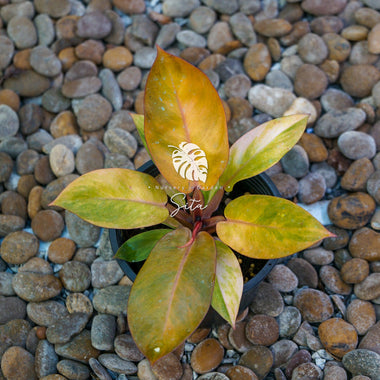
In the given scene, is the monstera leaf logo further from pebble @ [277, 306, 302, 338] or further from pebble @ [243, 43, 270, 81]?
pebble @ [243, 43, 270, 81]

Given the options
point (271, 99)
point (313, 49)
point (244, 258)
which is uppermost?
point (313, 49)

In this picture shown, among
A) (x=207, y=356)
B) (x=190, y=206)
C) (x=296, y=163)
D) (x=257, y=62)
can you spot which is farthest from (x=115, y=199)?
(x=257, y=62)

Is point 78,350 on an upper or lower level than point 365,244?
lower

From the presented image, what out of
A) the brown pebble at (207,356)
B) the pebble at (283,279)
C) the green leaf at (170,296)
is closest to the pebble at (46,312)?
the brown pebble at (207,356)

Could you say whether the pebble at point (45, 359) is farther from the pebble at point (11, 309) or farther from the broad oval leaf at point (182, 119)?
the broad oval leaf at point (182, 119)

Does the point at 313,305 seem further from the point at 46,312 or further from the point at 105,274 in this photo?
the point at 46,312

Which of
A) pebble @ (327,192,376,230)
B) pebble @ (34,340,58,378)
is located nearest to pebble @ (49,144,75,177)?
pebble @ (34,340,58,378)

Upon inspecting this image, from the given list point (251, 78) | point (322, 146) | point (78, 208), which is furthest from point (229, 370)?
point (251, 78)
